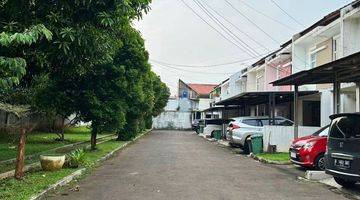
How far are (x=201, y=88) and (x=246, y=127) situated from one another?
233ft

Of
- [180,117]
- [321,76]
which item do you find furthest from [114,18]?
[180,117]

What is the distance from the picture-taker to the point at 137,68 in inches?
990

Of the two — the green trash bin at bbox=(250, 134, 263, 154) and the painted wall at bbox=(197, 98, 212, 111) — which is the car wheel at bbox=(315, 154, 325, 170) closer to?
the green trash bin at bbox=(250, 134, 263, 154)

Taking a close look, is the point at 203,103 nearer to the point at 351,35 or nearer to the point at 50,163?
the point at 351,35

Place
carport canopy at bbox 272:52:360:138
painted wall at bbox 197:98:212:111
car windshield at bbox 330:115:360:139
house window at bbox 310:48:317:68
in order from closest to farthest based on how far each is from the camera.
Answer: car windshield at bbox 330:115:360:139 → carport canopy at bbox 272:52:360:138 → house window at bbox 310:48:317:68 → painted wall at bbox 197:98:212:111

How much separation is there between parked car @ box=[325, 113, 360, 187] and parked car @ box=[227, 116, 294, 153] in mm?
12367

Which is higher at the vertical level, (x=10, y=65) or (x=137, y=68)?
(x=137, y=68)

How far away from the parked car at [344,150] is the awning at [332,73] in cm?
162

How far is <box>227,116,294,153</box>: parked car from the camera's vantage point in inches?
960

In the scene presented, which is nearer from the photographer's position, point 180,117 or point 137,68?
point 137,68

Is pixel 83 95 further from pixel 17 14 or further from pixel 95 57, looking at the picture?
pixel 17 14

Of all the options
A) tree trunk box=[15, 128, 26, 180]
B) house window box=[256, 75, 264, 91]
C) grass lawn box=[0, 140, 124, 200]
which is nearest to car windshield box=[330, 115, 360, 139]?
grass lawn box=[0, 140, 124, 200]

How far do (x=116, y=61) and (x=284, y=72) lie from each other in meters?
14.8

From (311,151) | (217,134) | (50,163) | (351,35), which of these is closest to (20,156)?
(50,163)
